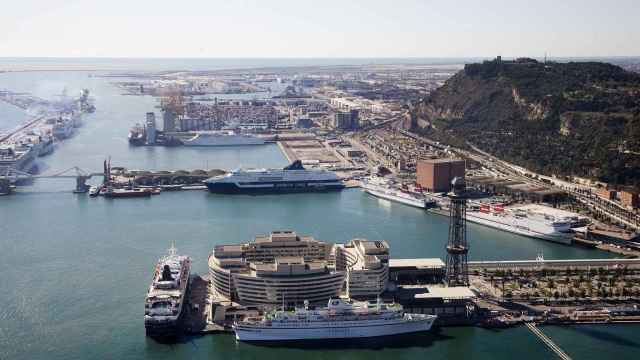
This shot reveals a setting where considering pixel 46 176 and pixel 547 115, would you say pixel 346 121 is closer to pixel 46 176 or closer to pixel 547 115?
pixel 547 115

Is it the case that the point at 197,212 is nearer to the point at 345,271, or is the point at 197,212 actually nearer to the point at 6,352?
the point at 345,271

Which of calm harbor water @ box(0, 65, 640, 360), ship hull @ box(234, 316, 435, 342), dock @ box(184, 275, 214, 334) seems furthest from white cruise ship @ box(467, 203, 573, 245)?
dock @ box(184, 275, 214, 334)

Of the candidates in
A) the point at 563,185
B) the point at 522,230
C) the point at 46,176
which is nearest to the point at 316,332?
the point at 522,230

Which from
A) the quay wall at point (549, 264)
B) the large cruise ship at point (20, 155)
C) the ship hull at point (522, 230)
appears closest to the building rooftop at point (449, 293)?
the quay wall at point (549, 264)

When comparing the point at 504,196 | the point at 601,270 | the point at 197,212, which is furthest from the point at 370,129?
the point at 601,270

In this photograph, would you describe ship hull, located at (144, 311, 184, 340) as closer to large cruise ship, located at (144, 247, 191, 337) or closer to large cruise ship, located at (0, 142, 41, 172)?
large cruise ship, located at (144, 247, 191, 337)
